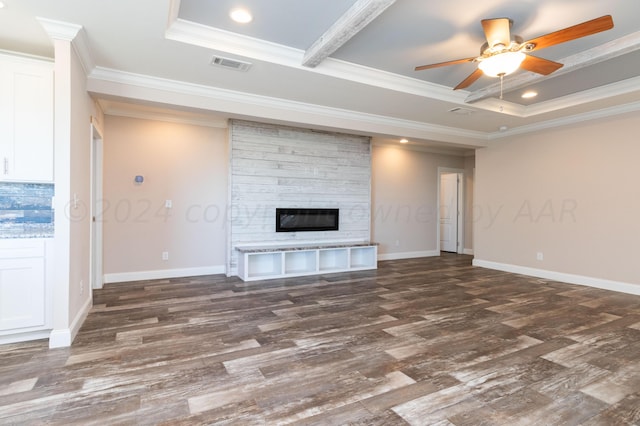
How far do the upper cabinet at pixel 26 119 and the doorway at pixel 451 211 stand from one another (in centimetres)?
774

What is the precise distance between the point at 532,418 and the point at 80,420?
250 cm

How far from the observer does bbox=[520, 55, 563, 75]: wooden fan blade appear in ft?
9.68

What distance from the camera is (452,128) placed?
6039 mm

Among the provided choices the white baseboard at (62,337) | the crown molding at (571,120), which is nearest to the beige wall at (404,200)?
the crown molding at (571,120)

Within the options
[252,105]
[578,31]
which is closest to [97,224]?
[252,105]

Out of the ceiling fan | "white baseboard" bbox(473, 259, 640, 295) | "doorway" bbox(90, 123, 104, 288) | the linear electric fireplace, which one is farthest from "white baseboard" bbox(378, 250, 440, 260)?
"doorway" bbox(90, 123, 104, 288)

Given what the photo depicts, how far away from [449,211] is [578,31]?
22.5ft

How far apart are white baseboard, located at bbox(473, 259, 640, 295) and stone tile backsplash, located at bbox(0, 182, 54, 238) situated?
679 centimetres

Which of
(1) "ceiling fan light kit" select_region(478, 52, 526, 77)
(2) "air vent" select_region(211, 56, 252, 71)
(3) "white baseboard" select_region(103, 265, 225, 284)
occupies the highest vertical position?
(2) "air vent" select_region(211, 56, 252, 71)

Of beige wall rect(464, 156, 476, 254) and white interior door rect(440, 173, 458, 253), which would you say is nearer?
beige wall rect(464, 156, 476, 254)

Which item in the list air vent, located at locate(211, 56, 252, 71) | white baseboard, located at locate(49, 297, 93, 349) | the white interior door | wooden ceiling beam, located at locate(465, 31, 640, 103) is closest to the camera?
white baseboard, located at locate(49, 297, 93, 349)

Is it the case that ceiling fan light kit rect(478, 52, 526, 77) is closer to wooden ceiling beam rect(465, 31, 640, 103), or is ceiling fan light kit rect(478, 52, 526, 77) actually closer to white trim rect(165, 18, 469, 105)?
wooden ceiling beam rect(465, 31, 640, 103)

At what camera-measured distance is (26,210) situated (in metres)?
2.88

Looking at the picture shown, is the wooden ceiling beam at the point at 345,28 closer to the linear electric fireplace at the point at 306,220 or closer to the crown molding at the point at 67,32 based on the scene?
the crown molding at the point at 67,32
